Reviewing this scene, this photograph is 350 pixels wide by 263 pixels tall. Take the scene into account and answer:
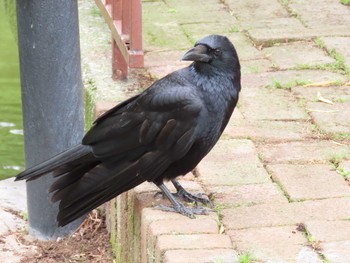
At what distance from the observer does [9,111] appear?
24.3 ft

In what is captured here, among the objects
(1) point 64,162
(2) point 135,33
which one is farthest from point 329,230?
(2) point 135,33

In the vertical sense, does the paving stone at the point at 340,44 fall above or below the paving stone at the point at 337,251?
below

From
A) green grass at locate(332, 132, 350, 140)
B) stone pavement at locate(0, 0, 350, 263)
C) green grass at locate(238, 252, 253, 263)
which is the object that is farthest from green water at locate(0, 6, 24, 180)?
green grass at locate(238, 252, 253, 263)

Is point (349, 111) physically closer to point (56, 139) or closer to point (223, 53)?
point (223, 53)

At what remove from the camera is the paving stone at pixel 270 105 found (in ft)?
17.0

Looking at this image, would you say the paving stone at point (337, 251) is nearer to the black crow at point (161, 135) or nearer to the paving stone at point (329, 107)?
the black crow at point (161, 135)

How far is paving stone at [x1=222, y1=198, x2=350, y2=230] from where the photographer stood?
4.16m

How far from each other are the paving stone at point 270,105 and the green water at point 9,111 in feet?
6.19

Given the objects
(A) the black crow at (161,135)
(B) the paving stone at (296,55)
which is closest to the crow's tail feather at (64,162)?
(A) the black crow at (161,135)

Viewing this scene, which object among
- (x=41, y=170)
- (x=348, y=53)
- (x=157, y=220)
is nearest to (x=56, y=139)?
(x=41, y=170)

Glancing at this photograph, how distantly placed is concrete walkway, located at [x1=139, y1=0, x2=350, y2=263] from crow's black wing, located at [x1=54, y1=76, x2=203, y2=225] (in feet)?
1.00

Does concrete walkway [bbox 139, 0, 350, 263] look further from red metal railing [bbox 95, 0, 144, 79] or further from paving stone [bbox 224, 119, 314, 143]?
red metal railing [bbox 95, 0, 144, 79]

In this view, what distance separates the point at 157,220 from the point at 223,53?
0.75 meters

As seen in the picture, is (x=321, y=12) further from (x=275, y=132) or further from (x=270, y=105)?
(x=275, y=132)
